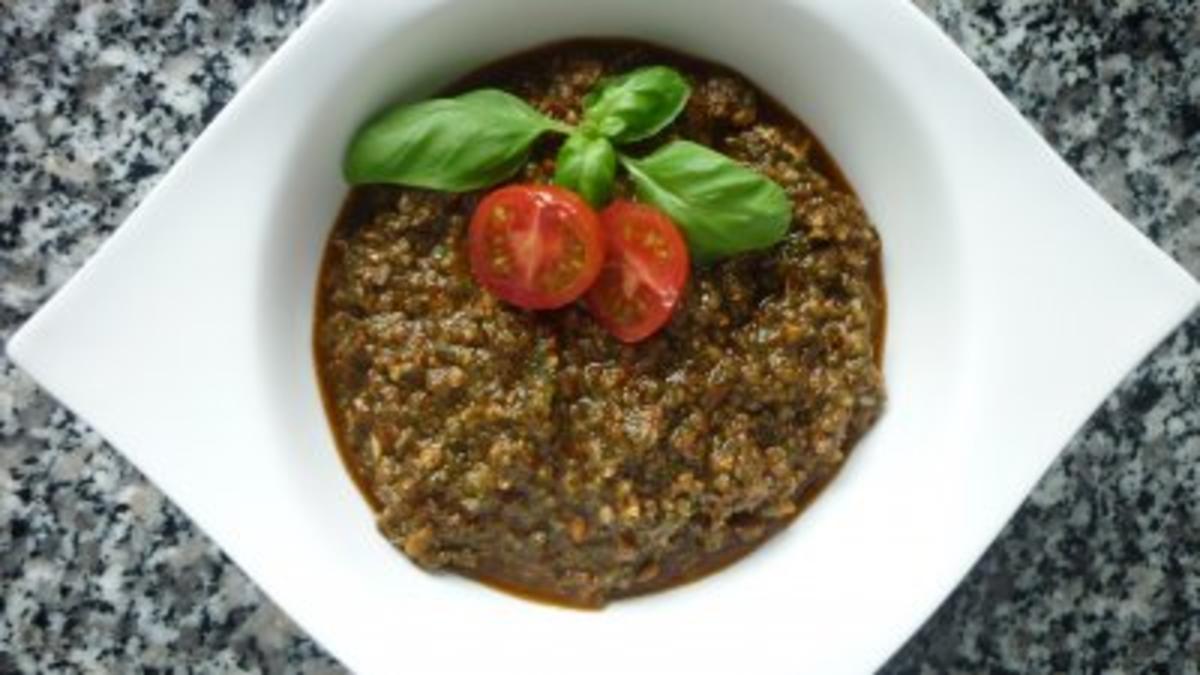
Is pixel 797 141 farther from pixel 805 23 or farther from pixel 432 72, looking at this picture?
pixel 432 72

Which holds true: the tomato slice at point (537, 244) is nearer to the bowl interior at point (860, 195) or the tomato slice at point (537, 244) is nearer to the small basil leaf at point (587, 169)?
the small basil leaf at point (587, 169)

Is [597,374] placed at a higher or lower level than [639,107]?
lower

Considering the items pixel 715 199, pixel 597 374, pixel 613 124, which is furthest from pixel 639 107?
pixel 597 374

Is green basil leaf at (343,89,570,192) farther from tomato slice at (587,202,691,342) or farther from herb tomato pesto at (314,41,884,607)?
tomato slice at (587,202,691,342)

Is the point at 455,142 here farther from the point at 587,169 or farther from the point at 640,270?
the point at 640,270

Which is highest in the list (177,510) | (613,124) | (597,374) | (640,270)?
(613,124)

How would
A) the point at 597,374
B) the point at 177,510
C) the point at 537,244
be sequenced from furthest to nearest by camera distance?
the point at 177,510, the point at 597,374, the point at 537,244

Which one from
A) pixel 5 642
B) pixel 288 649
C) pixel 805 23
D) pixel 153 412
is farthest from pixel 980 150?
pixel 5 642

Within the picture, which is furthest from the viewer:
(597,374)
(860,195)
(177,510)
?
(177,510)
